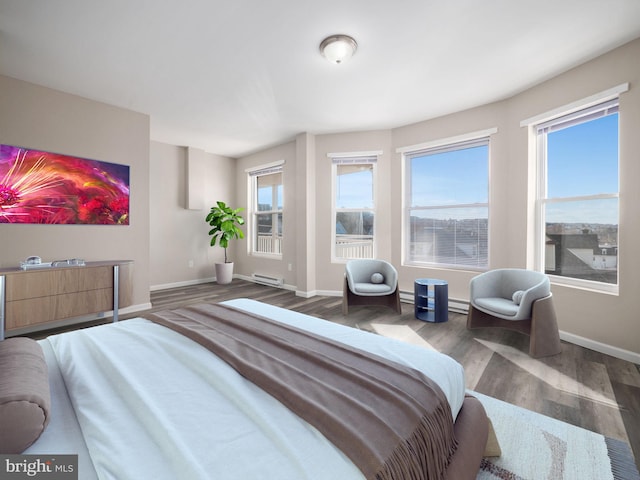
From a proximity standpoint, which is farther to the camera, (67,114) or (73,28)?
(67,114)

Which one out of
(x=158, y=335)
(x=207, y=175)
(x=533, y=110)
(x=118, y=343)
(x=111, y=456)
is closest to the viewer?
(x=111, y=456)

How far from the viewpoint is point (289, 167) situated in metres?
5.45

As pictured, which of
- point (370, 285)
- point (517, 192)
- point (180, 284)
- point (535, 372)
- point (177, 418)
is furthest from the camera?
point (180, 284)

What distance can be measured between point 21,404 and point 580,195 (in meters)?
4.26

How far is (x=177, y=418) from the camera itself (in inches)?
34.8

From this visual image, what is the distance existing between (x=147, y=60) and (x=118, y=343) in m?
2.74

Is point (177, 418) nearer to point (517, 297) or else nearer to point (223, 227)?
point (517, 297)

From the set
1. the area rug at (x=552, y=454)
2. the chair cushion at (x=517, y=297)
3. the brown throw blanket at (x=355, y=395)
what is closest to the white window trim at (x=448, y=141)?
the chair cushion at (x=517, y=297)

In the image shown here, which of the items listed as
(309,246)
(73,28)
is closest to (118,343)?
(73,28)

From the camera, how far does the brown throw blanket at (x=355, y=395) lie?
828 millimetres

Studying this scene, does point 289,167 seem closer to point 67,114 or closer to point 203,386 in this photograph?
point 67,114

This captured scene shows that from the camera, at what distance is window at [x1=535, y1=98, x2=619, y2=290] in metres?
2.80

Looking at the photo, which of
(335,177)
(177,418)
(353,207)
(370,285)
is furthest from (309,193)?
(177,418)

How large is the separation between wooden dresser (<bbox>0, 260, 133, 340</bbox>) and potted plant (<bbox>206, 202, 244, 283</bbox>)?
2362mm
